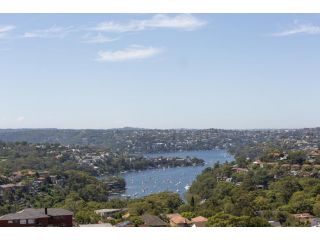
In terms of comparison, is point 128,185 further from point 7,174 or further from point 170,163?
point 170,163

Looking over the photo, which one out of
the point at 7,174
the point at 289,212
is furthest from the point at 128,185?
the point at 289,212

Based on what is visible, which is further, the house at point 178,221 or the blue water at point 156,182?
the blue water at point 156,182

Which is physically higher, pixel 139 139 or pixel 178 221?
pixel 139 139

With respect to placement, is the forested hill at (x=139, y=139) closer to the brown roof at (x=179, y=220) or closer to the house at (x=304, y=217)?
the house at (x=304, y=217)

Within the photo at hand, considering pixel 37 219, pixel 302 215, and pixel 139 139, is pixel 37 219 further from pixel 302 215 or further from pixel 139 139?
pixel 139 139

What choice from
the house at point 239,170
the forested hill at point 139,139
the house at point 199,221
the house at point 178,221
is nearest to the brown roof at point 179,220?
the house at point 178,221

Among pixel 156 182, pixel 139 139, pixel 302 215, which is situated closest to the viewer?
pixel 302 215

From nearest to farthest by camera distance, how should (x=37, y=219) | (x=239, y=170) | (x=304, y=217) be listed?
(x=37, y=219) < (x=304, y=217) < (x=239, y=170)

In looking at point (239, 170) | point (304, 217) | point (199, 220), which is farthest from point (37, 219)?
point (239, 170)

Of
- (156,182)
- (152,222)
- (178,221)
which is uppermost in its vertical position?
(152,222)
